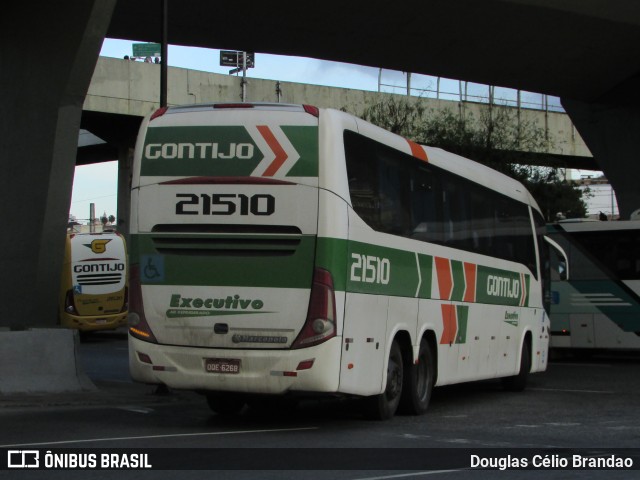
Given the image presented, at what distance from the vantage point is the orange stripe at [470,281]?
15555mm

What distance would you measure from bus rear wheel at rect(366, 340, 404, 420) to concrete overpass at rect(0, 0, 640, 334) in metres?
5.56

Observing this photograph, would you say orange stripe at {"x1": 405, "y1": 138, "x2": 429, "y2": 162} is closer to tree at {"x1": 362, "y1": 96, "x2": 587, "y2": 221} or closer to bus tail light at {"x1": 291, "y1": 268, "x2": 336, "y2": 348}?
bus tail light at {"x1": 291, "y1": 268, "x2": 336, "y2": 348}

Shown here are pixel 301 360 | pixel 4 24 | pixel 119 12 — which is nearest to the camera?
pixel 301 360

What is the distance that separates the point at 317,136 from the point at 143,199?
2.05 metres

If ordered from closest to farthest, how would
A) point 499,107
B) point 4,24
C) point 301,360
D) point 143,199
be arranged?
point 301,360, point 143,199, point 4,24, point 499,107

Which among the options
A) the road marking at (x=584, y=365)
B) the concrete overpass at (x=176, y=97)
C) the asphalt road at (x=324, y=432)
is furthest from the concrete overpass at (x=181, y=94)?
the asphalt road at (x=324, y=432)

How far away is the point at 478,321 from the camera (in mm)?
16188

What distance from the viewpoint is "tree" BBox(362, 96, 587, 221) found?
39.7 metres

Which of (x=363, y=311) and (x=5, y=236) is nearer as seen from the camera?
(x=363, y=311)

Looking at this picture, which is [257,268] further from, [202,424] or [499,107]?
[499,107]

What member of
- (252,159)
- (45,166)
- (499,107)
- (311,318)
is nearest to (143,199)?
(252,159)

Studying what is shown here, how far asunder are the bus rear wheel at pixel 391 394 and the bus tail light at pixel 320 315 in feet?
5.47

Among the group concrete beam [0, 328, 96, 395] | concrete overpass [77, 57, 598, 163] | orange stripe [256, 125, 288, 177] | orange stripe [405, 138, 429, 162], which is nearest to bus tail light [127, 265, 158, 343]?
orange stripe [256, 125, 288, 177]

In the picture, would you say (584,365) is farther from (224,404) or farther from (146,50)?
(146,50)
